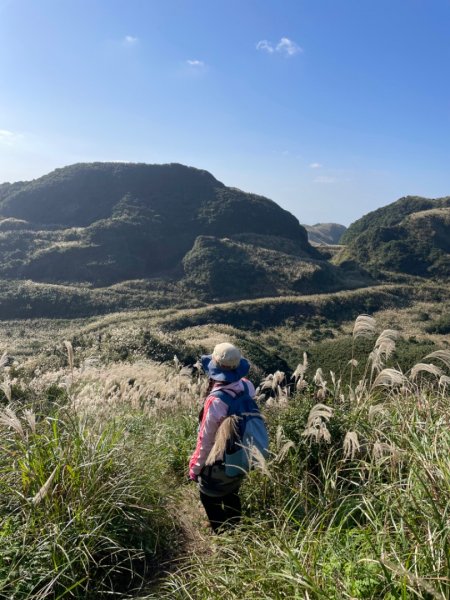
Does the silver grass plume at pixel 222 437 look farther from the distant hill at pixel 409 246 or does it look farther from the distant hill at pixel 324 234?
the distant hill at pixel 324 234

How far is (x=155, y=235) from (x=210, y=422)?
68.7 metres

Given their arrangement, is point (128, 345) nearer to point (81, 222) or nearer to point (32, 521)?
point (32, 521)

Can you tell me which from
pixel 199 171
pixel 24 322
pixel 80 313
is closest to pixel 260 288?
pixel 80 313

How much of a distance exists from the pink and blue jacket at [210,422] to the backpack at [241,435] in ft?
0.12

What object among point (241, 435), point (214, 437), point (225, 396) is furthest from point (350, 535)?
point (225, 396)

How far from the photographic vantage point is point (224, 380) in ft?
11.3

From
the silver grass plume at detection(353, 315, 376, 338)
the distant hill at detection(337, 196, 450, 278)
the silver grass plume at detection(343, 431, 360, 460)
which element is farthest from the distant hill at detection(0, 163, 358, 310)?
the silver grass plume at detection(343, 431, 360, 460)

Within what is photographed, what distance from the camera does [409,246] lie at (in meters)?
68.9

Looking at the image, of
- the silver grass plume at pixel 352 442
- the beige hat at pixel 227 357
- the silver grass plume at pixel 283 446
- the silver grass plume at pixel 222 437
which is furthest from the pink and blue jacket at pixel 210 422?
the silver grass plume at pixel 352 442

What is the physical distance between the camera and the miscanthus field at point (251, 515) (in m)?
2.35

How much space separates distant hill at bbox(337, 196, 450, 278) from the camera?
64.9 m

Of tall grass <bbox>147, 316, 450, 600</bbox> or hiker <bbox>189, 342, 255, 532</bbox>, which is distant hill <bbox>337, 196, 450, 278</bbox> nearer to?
tall grass <bbox>147, 316, 450, 600</bbox>

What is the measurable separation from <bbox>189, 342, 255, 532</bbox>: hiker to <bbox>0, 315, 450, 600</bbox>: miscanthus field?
8.8 inches

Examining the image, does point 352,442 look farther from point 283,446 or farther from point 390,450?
point 283,446
